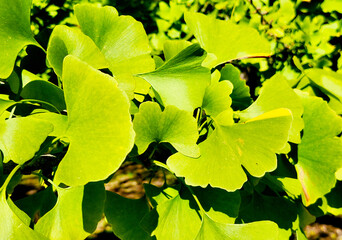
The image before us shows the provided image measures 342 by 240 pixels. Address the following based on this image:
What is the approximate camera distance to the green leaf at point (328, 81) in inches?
34.0

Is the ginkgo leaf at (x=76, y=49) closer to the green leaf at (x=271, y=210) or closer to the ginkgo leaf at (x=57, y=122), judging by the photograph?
the ginkgo leaf at (x=57, y=122)

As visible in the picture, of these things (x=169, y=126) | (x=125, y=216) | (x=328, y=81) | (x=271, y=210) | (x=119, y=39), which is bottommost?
(x=271, y=210)

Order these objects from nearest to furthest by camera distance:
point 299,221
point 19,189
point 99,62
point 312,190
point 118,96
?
Answer: point 118,96 < point 99,62 < point 312,190 < point 299,221 < point 19,189

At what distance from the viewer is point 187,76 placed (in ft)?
2.36

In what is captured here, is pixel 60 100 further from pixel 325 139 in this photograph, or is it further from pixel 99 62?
pixel 325 139

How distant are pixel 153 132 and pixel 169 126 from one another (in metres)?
0.03

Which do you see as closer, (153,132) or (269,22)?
(153,132)

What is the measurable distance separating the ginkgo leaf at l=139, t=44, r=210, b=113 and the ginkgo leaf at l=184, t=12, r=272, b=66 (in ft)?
0.48

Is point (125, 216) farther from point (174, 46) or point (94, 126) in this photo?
point (174, 46)

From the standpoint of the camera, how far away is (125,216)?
2.50 ft

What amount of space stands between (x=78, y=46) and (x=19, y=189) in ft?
8.48

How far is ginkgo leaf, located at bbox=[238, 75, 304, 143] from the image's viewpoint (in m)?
0.75

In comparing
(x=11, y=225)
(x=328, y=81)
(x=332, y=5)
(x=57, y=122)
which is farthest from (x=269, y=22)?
(x=11, y=225)

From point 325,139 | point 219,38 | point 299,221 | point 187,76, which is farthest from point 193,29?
point 299,221
